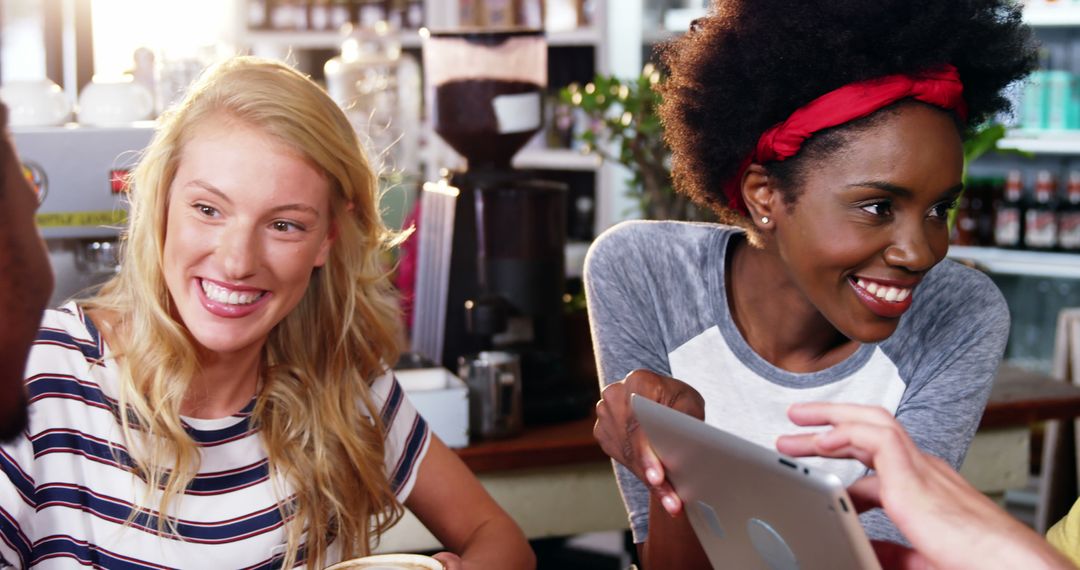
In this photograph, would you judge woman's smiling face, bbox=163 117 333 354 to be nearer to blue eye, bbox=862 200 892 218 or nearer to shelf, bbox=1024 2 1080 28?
blue eye, bbox=862 200 892 218

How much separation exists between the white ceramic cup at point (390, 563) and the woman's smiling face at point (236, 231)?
349 mm

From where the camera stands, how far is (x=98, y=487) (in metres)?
1.21

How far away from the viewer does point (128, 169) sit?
1.73m

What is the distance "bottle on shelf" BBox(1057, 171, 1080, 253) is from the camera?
3.72 metres

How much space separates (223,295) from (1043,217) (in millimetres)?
3214

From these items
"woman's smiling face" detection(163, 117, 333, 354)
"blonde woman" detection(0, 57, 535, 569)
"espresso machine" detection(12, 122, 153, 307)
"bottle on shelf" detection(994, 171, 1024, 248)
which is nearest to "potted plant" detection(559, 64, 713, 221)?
"espresso machine" detection(12, 122, 153, 307)

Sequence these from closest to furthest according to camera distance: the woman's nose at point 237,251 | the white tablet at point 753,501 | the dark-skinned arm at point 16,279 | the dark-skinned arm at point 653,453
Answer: the dark-skinned arm at point 16,279
the white tablet at point 753,501
the dark-skinned arm at point 653,453
the woman's nose at point 237,251

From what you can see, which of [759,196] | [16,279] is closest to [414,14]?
[759,196]

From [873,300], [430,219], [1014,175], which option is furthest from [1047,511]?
[873,300]

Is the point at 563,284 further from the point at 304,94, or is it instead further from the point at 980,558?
the point at 980,558

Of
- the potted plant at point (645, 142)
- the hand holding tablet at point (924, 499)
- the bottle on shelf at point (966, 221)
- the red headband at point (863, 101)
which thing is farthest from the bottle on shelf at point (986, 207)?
the hand holding tablet at point (924, 499)

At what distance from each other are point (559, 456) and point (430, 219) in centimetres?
54

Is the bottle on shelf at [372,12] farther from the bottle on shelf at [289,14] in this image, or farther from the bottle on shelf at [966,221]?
the bottle on shelf at [966,221]

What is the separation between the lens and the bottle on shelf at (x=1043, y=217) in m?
3.74
